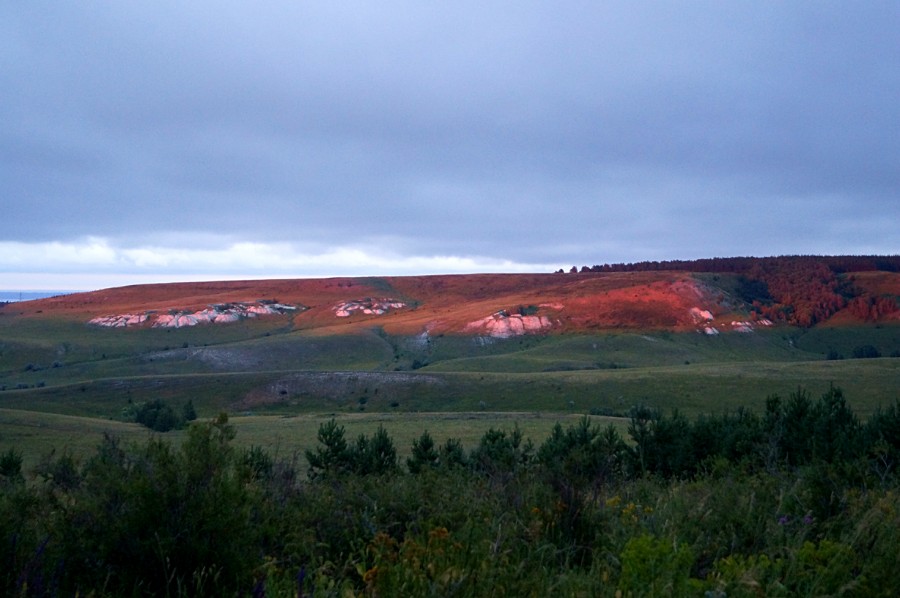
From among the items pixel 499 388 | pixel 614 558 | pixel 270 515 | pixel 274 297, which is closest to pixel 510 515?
pixel 614 558

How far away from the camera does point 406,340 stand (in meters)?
98.0

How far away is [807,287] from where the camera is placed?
115 metres

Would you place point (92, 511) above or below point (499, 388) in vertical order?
above

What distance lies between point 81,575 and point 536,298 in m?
111

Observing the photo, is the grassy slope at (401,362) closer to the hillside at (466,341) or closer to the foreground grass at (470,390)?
the foreground grass at (470,390)

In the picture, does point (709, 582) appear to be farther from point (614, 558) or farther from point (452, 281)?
point (452, 281)

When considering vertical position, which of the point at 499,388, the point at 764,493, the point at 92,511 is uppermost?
the point at 92,511

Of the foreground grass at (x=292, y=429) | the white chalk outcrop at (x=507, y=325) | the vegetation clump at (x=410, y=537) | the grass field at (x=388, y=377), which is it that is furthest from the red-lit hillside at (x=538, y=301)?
the vegetation clump at (x=410, y=537)

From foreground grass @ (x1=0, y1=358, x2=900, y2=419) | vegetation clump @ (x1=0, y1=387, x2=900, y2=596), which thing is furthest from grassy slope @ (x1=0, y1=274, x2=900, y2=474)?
vegetation clump @ (x1=0, y1=387, x2=900, y2=596)

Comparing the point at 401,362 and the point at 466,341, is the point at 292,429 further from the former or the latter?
the point at 466,341

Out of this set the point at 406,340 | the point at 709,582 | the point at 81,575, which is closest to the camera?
the point at 709,582

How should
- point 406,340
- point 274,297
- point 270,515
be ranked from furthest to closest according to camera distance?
point 274,297
point 406,340
point 270,515

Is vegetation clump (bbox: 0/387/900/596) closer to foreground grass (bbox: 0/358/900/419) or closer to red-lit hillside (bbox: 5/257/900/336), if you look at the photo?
foreground grass (bbox: 0/358/900/419)

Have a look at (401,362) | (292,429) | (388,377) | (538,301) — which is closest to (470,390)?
(388,377)
